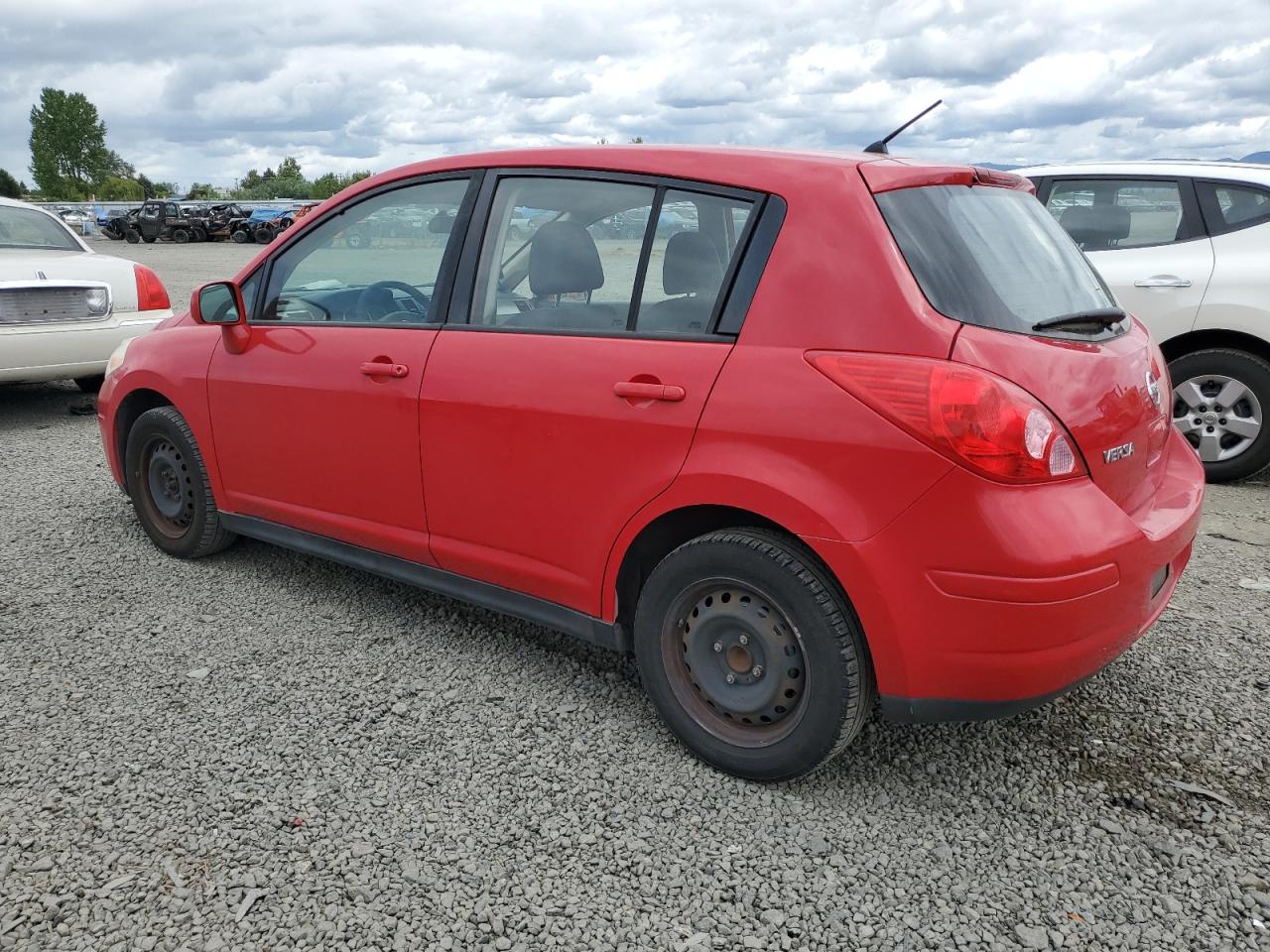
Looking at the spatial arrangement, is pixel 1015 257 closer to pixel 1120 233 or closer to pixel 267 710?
pixel 267 710

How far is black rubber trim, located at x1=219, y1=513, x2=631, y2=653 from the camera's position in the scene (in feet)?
10.2

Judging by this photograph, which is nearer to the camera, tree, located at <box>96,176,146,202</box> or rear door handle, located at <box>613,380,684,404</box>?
rear door handle, located at <box>613,380,684,404</box>

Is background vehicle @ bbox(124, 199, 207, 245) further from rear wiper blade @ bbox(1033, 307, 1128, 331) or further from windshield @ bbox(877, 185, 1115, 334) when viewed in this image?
rear wiper blade @ bbox(1033, 307, 1128, 331)

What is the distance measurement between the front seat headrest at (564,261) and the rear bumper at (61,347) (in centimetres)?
513

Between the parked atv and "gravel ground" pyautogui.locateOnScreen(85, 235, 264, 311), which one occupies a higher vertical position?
the parked atv

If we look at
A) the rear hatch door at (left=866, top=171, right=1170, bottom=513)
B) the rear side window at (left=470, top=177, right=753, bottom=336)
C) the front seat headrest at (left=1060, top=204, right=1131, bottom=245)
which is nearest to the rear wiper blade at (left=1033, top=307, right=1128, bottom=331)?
the rear hatch door at (left=866, top=171, right=1170, bottom=513)

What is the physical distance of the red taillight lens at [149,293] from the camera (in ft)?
26.0

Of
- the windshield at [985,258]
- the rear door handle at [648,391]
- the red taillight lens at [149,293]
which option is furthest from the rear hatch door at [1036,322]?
the red taillight lens at [149,293]

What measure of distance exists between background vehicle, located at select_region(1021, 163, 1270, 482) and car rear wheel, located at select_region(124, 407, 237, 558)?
15.1 ft

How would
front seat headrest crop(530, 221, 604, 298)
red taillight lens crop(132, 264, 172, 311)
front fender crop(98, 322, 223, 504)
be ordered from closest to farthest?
front seat headrest crop(530, 221, 604, 298) → front fender crop(98, 322, 223, 504) → red taillight lens crop(132, 264, 172, 311)

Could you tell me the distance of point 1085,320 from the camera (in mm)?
2732

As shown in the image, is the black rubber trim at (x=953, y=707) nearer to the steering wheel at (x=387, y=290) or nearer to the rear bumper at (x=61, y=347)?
the steering wheel at (x=387, y=290)

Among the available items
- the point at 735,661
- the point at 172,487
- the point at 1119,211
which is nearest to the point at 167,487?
the point at 172,487

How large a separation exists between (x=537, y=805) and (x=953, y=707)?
3.65 feet
